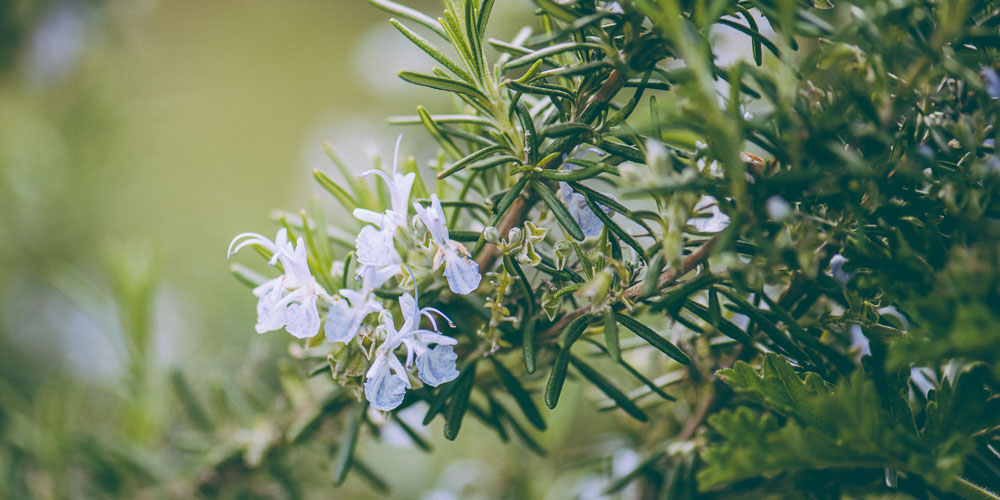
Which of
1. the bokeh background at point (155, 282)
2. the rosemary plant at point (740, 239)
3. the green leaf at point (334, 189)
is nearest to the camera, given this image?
the rosemary plant at point (740, 239)

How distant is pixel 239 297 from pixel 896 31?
821mm

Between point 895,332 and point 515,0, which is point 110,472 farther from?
point 515,0

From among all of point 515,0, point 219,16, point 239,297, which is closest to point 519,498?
point 239,297

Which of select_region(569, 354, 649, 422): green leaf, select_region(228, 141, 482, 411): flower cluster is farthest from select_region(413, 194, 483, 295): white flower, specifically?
select_region(569, 354, 649, 422): green leaf

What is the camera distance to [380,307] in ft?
1.06

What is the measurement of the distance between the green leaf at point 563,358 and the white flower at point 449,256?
0.05m

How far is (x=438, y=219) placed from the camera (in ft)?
1.05

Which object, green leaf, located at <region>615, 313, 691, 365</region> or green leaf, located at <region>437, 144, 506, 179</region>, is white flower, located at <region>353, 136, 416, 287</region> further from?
green leaf, located at <region>615, 313, 691, 365</region>

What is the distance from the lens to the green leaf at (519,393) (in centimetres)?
38

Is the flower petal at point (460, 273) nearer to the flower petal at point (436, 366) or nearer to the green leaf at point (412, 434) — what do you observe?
the flower petal at point (436, 366)

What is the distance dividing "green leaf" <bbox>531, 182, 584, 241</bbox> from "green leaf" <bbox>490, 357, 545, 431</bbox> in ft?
0.36

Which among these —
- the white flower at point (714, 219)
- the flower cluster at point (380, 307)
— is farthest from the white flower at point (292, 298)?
the white flower at point (714, 219)

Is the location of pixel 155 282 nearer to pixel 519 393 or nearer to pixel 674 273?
pixel 519 393

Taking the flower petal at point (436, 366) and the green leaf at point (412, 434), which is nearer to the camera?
the flower petal at point (436, 366)
